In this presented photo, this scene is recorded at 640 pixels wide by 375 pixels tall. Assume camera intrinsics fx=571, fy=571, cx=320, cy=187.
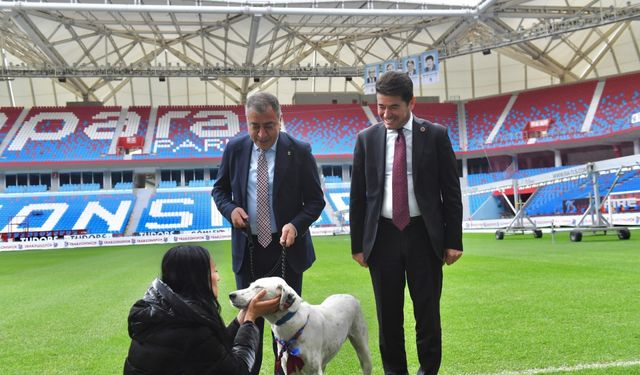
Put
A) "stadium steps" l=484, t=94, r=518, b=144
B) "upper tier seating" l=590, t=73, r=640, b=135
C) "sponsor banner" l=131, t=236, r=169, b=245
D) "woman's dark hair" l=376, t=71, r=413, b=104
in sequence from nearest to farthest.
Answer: "woman's dark hair" l=376, t=71, r=413, b=104 < "sponsor banner" l=131, t=236, r=169, b=245 < "upper tier seating" l=590, t=73, r=640, b=135 < "stadium steps" l=484, t=94, r=518, b=144

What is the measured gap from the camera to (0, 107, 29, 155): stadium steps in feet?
143

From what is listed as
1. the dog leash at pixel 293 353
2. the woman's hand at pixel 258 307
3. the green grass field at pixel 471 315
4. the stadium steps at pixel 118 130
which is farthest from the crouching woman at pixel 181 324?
the stadium steps at pixel 118 130

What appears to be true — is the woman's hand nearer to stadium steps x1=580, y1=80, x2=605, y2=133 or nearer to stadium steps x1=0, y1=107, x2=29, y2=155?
stadium steps x1=580, y1=80, x2=605, y2=133

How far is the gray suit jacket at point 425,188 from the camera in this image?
12.6 feet

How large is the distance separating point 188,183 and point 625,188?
31.7m

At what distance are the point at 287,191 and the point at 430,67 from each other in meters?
28.0

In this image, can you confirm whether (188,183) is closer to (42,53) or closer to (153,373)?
(42,53)

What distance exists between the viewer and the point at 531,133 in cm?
4488

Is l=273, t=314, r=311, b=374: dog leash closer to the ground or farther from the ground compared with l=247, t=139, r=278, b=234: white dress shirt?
closer to the ground

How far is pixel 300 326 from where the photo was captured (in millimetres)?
3426

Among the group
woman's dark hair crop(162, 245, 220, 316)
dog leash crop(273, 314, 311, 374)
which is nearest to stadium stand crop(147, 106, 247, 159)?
dog leash crop(273, 314, 311, 374)

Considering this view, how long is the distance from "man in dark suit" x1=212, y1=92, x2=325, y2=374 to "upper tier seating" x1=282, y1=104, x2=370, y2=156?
42.3 m

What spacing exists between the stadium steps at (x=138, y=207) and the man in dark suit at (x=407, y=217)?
3655 centimetres

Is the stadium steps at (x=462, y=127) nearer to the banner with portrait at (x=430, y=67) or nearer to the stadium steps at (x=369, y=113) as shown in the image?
the stadium steps at (x=369, y=113)
